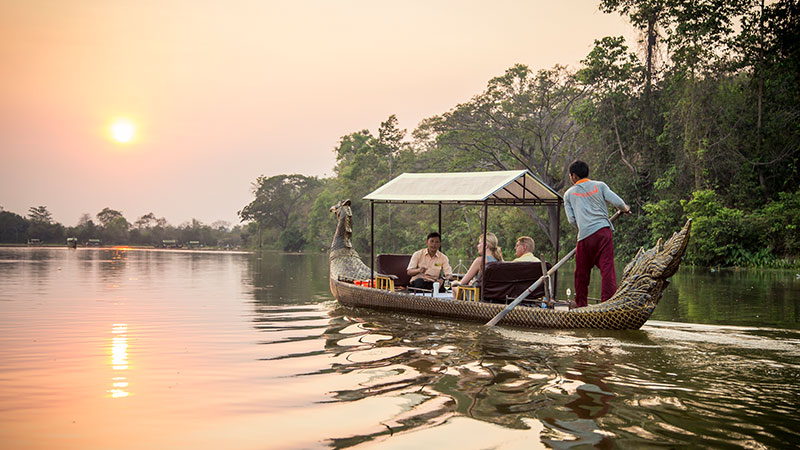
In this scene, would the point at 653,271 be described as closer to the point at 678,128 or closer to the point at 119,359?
the point at 119,359

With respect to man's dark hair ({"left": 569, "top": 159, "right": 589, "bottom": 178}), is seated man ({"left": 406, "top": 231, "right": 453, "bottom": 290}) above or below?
below

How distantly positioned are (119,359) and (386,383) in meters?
3.10

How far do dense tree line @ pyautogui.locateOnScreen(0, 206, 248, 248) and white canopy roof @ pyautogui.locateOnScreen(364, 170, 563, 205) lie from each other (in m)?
70.7

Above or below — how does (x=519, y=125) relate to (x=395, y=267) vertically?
above

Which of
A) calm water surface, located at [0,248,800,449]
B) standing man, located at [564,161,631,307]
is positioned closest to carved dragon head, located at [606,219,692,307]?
standing man, located at [564,161,631,307]

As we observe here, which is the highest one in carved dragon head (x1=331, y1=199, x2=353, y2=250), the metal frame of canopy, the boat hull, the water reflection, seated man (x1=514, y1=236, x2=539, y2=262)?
the metal frame of canopy

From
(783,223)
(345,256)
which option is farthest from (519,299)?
(783,223)

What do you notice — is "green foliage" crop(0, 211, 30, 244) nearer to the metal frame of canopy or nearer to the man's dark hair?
the metal frame of canopy

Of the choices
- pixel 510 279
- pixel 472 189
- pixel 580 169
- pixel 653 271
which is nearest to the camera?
pixel 653 271

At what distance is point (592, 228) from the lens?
28.8 ft

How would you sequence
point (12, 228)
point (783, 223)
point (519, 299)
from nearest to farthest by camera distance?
point (519, 299) → point (783, 223) → point (12, 228)

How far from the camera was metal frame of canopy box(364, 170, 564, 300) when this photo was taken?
10012mm

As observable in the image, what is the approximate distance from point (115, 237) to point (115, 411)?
78242mm

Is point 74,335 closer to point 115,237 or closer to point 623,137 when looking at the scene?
point 623,137
